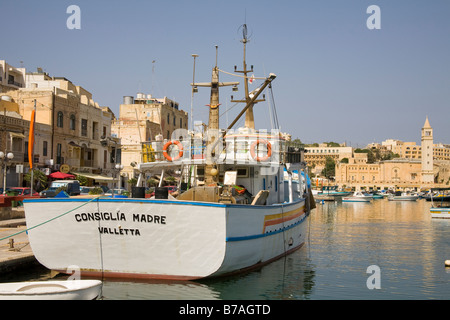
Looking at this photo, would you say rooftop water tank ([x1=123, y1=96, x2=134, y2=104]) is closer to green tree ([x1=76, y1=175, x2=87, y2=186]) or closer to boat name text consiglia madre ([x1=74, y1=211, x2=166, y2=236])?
green tree ([x1=76, y1=175, x2=87, y2=186])

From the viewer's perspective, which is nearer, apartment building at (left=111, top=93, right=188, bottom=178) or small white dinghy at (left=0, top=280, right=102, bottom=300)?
small white dinghy at (left=0, top=280, right=102, bottom=300)

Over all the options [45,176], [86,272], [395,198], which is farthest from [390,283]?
[395,198]

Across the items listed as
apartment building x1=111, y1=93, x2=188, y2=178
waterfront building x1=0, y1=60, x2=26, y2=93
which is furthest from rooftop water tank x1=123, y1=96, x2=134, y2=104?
waterfront building x1=0, y1=60, x2=26, y2=93

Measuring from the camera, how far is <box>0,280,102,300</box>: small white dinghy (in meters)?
9.30

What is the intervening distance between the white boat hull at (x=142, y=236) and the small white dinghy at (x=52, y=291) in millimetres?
2053

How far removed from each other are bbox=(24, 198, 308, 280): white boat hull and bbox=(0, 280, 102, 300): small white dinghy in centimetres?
205

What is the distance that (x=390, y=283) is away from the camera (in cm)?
1434

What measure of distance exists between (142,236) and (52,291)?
2964 mm

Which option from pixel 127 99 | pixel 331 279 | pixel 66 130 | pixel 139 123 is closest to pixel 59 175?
pixel 66 130

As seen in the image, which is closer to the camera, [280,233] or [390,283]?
[390,283]

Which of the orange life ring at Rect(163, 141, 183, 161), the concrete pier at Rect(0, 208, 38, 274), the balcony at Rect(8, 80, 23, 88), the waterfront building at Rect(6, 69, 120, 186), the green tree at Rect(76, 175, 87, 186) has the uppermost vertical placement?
the balcony at Rect(8, 80, 23, 88)

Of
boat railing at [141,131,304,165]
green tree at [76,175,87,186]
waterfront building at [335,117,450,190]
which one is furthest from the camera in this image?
waterfront building at [335,117,450,190]
